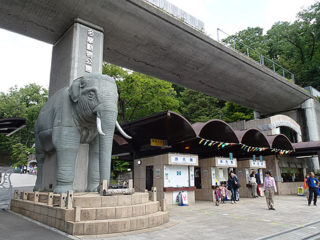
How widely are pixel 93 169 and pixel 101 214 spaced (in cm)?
279

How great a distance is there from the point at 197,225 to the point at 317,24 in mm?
→ 38483

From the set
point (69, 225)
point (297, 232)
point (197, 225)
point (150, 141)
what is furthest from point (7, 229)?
point (150, 141)

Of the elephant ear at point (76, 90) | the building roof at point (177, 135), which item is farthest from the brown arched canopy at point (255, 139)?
the elephant ear at point (76, 90)

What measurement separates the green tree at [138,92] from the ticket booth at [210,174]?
38.2 ft

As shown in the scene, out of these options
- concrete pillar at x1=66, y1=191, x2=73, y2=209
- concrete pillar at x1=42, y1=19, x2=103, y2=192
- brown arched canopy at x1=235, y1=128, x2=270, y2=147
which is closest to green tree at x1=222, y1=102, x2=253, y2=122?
brown arched canopy at x1=235, y1=128, x2=270, y2=147

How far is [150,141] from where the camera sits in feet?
48.3

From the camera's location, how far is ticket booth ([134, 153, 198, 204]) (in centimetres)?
1337

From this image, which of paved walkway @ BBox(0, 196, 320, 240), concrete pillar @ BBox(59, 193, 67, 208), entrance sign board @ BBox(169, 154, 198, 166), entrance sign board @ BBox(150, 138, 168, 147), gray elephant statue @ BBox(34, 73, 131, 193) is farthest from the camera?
entrance sign board @ BBox(150, 138, 168, 147)

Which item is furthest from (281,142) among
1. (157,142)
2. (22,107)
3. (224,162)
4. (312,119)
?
(22,107)

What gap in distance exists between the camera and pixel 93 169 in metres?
9.12

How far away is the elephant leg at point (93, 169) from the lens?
9.03 metres

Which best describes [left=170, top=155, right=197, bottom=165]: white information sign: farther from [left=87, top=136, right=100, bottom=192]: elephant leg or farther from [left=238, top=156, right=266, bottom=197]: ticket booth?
[left=238, top=156, right=266, bottom=197]: ticket booth

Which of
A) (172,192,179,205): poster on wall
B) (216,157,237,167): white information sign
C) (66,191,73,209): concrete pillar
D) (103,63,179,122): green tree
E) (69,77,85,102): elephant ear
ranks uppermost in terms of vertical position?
(103,63,179,122): green tree

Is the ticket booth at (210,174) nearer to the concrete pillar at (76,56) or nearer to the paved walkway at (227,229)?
the paved walkway at (227,229)
